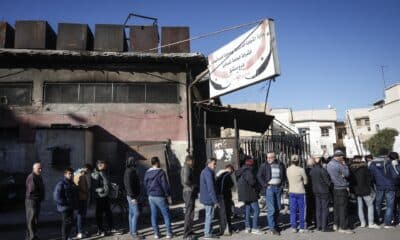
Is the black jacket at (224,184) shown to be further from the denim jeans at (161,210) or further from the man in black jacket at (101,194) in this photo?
the man in black jacket at (101,194)

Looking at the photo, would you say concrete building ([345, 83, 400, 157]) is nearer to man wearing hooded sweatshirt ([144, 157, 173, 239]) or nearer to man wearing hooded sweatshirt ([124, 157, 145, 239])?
man wearing hooded sweatshirt ([144, 157, 173, 239])

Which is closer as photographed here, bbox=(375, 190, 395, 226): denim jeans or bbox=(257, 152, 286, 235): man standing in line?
bbox=(257, 152, 286, 235): man standing in line

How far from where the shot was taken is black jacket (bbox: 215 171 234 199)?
8781mm

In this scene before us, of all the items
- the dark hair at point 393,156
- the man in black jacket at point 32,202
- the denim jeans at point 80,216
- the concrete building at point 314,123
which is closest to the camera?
the man in black jacket at point 32,202

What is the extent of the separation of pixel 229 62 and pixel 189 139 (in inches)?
161

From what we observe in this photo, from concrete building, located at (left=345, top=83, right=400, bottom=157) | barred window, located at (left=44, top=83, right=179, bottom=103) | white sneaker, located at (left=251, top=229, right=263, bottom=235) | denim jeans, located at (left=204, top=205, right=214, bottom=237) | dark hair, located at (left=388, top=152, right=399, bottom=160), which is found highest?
concrete building, located at (left=345, top=83, right=400, bottom=157)

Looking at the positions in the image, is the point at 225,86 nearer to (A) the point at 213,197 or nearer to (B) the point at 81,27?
(A) the point at 213,197

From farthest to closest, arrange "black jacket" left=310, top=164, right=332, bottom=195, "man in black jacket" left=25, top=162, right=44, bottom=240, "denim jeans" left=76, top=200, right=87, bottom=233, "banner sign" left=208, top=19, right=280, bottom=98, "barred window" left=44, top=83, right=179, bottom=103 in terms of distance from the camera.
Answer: "barred window" left=44, top=83, right=179, bottom=103 < "banner sign" left=208, top=19, right=280, bottom=98 < "black jacket" left=310, top=164, right=332, bottom=195 < "denim jeans" left=76, top=200, right=87, bottom=233 < "man in black jacket" left=25, top=162, right=44, bottom=240

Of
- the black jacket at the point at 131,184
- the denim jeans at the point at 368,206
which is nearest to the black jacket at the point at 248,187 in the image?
the black jacket at the point at 131,184

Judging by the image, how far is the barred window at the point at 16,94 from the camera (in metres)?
14.4

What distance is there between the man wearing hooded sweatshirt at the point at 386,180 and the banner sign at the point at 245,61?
383cm

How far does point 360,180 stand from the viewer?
9.16 m

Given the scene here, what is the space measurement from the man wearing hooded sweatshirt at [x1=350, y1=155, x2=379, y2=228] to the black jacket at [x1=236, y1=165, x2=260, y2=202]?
8.91ft

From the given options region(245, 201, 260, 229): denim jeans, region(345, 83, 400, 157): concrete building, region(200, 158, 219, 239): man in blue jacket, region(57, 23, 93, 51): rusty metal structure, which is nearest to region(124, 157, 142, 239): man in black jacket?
region(200, 158, 219, 239): man in blue jacket
